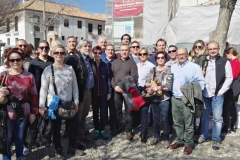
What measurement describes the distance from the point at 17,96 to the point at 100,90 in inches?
63.3

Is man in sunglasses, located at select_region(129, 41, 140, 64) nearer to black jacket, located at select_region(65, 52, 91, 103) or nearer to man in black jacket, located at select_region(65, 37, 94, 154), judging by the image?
man in black jacket, located at select_region(65, 37, 94, 154)

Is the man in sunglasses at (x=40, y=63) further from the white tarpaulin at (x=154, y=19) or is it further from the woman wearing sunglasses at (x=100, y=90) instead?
the white tarpaulin at (x=154, y=19)

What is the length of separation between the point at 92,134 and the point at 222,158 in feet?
8.55

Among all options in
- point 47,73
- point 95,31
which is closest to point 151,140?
point 47,73

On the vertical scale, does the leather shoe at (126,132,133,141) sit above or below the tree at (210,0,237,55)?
below

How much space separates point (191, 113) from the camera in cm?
426

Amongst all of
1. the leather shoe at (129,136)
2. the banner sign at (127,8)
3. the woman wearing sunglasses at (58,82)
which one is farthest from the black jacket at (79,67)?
the banner sign at (127,8)

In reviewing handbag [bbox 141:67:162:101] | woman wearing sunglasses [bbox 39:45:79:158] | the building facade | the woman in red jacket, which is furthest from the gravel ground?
the building facade

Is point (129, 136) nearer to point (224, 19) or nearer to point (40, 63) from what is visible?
point (40, 63)

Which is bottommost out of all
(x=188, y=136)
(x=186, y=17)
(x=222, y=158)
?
(x=222, y=158)

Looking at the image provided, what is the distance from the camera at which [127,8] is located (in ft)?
65.2

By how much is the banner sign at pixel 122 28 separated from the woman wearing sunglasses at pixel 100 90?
15079mm

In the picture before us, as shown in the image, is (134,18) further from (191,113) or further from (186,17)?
(191,113)

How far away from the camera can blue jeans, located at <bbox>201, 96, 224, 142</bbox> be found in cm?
450
